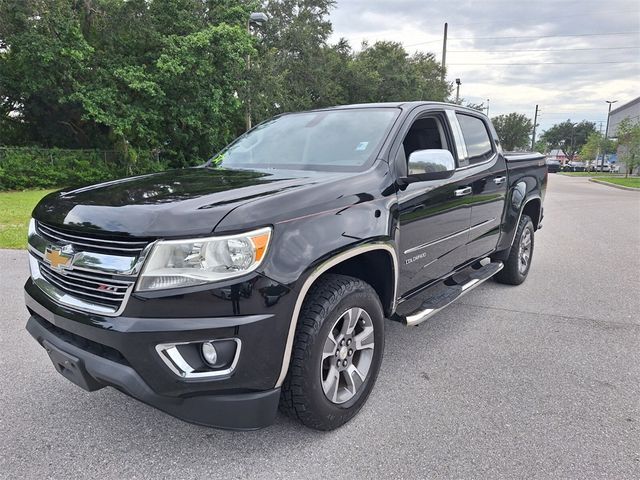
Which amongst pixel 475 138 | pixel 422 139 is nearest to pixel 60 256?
pixel 422 139

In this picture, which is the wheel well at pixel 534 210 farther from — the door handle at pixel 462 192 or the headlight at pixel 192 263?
the headlight at pixel 192 263

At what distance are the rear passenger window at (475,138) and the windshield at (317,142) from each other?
1.05 metres

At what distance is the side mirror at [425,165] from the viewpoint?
9.92ft

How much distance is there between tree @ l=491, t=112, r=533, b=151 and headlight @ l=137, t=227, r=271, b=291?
84621 millimetres

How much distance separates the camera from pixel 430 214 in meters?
3.33

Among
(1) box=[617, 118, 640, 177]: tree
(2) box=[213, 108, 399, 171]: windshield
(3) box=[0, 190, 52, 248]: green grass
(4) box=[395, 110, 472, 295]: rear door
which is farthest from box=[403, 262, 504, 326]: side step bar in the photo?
(1) box=[617, 118, 640, 177]: tree

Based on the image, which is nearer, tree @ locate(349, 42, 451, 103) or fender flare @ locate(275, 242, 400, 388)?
fender flare @ locate(275, 242, 400, 388)

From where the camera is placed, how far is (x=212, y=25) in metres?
20.1

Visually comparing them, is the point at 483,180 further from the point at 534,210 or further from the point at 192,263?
the point at 192,263

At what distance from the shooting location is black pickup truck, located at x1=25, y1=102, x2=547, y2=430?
2021 mm

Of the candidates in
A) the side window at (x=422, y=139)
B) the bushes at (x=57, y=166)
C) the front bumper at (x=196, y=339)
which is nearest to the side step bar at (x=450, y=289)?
the side window at (x=422, y=139)

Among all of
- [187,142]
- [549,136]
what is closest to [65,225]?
[187,142]

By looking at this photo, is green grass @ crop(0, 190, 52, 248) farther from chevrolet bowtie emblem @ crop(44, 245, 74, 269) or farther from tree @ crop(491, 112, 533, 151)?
tree @ crop(491, 112, 533, 151)

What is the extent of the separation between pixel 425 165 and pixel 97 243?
1.98 meters
